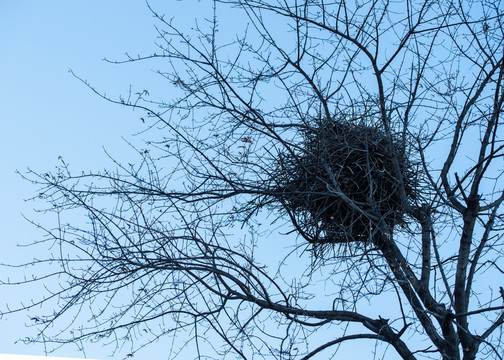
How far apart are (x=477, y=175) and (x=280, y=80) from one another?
1.43 metres

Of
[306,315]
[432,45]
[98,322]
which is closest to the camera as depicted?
[98,322]

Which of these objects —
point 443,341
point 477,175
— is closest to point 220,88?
point 477,175

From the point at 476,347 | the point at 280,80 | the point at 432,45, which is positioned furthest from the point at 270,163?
the point at 476,347

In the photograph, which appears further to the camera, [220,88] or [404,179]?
[404,179]

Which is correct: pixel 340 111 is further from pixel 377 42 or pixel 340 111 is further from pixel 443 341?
pixel 443 341

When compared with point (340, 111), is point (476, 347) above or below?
below

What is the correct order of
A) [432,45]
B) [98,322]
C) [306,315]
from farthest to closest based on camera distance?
1. [432,45]
2. [306,315]
3. [98,322]

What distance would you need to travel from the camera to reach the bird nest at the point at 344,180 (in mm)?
4465

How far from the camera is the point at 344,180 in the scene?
4551 millimetres

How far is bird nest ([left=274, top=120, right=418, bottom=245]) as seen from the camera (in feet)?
14.6

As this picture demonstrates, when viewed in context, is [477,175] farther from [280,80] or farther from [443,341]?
[280,80]

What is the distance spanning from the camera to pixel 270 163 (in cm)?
458

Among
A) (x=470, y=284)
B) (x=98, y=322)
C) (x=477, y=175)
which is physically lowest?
(x=98, y=322)

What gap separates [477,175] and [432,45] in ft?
3.08
